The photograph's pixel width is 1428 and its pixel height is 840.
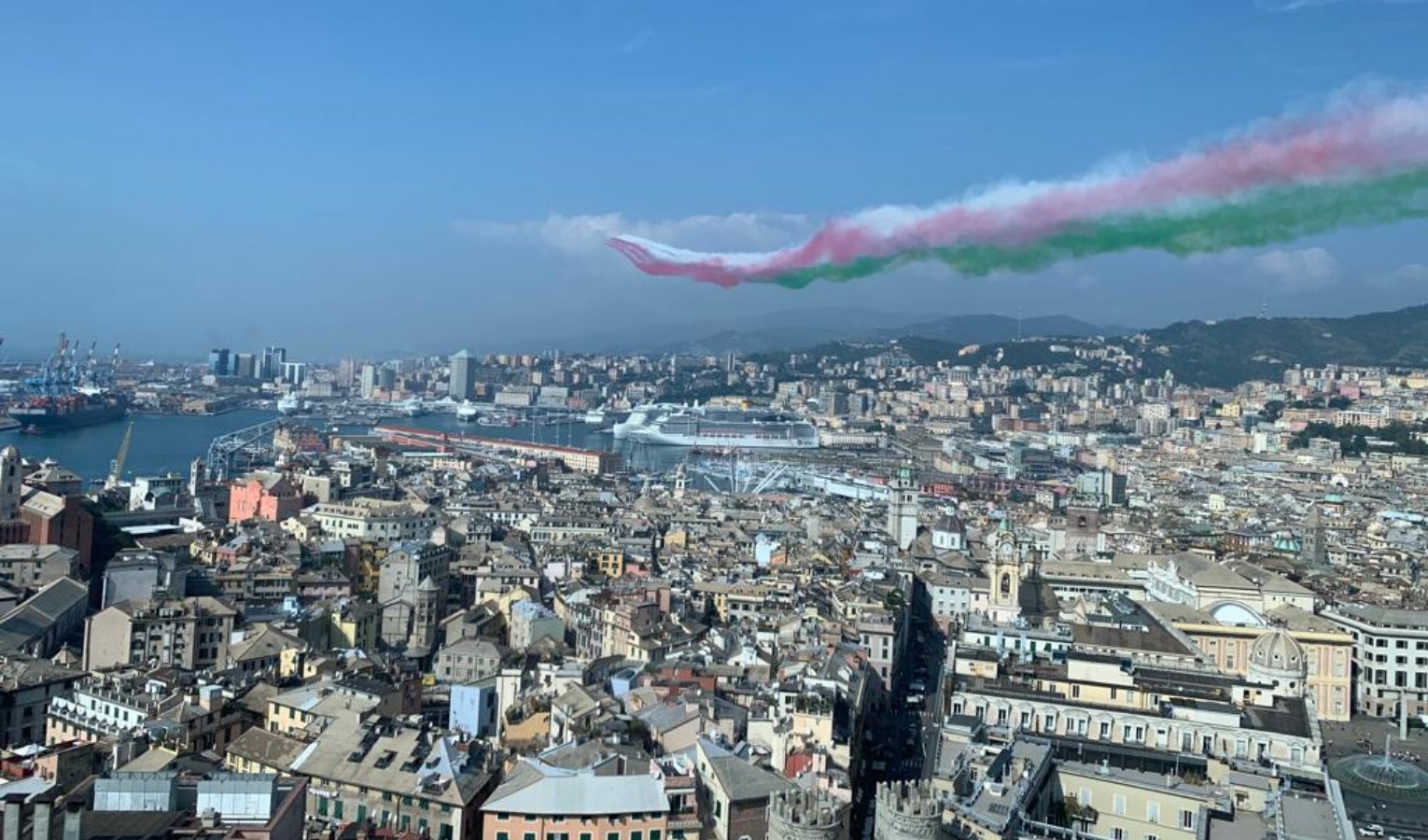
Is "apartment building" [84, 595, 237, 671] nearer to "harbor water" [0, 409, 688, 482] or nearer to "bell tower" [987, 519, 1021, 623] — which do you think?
"bell tower" [987, 519, 1021, 623]

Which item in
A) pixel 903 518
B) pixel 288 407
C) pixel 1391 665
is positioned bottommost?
pixel 288 407

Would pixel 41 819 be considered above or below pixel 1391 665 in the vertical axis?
above

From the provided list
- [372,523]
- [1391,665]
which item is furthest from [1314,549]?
[372,523]

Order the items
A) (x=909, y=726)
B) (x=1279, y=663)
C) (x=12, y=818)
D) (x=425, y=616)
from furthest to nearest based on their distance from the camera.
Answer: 1. (x=425, y=616)
2. (x=909, y=726)
3. (x=1279, y=663)
4. (x=12, y=818)

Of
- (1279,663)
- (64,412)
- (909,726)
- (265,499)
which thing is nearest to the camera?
(1279,663)

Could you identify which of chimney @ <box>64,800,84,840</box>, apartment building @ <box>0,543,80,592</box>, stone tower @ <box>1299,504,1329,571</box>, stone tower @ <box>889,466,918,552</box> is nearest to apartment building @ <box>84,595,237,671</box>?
apartment building @ <box>0,543,80,592</box>

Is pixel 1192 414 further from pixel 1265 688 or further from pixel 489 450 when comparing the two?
pixel 1265 688

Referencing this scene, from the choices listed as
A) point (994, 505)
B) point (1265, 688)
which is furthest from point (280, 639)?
point (994, 505)

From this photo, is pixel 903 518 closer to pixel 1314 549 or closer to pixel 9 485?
pixel 1314 549
